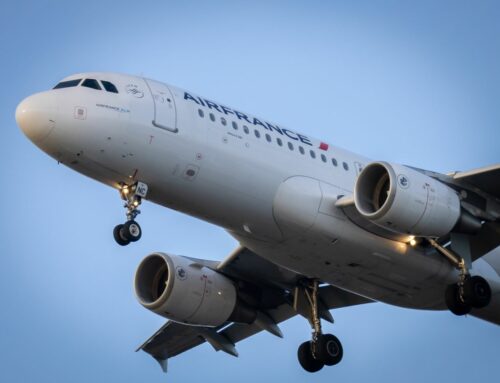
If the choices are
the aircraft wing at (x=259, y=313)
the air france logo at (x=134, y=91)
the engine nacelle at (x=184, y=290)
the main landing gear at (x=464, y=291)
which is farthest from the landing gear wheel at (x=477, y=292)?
the air france logo at (x=134, y=91)

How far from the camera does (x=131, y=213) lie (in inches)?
1134

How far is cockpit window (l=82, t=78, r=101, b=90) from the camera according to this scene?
29109 millimetres

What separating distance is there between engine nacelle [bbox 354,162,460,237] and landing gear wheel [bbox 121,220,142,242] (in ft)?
17.1

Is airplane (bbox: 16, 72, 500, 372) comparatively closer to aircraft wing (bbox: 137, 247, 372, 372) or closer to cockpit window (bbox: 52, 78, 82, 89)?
cockpit window (bbox: 52, 78, 82, 89)

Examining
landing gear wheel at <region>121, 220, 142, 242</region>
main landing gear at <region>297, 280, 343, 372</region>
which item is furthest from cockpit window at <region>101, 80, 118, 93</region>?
main landing gear at <region>297, 280, 343, 372</region>

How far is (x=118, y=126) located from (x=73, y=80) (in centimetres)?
197

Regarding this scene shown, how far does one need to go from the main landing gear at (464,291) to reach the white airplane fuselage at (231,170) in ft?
2.33

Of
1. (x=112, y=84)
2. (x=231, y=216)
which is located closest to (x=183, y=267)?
(x=231, y=216)

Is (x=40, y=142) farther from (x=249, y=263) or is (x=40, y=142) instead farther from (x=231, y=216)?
(x=249, y=263)

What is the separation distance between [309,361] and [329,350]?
2.57ft

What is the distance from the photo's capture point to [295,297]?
34125 millimetres

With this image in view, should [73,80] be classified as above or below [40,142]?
above

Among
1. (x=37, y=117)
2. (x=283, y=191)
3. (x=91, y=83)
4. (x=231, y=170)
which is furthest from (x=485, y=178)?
(x=37, y=117)

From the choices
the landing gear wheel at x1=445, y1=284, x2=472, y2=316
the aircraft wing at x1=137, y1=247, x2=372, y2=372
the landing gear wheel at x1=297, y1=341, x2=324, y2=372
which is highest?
the aircraft wing at x1=137, y1=247, x2=372, y2=372
